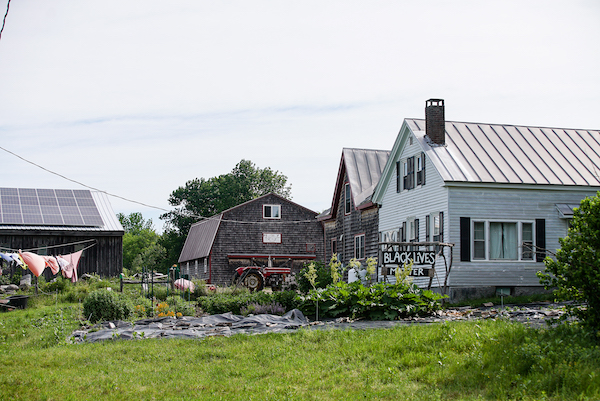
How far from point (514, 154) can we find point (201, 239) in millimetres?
32253

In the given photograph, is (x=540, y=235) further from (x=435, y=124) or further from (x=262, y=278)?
(x=262, y=278)

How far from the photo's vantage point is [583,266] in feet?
29.0

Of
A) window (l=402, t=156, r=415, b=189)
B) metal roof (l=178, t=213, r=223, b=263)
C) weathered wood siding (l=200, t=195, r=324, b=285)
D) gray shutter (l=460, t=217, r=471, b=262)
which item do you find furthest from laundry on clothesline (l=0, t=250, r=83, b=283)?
metal roof (l=178, t=213, r=223, b=263)

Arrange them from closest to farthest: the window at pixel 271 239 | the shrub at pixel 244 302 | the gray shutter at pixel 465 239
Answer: the shrub at pixel 244 302 < the gray shutter at pixel 465 239 < the window at pixel 271 239

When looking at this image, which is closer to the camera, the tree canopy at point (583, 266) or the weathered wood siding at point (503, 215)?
the tree canopy at point (583, 266)

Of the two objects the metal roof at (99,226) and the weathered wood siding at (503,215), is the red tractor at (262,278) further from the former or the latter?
the weathered wood siding at (503,215)

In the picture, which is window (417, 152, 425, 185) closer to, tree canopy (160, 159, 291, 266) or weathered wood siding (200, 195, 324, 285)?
weathered wood siding (200, 195, 324, 285)

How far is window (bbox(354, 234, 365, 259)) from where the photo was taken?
28.8 meters

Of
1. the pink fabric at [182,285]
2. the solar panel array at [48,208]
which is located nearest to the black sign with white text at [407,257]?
the pink fabric at [182,285]

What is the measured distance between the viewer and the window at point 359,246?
94.3ft

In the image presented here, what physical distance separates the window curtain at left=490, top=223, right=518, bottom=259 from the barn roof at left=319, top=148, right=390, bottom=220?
837cm

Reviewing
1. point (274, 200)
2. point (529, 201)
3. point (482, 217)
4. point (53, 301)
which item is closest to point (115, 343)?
point (53, 301)

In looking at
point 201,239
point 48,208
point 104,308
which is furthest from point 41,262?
point 201,239

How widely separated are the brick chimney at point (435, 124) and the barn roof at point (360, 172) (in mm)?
6169
